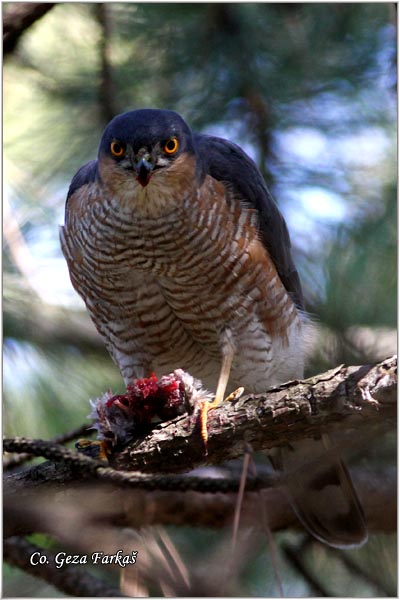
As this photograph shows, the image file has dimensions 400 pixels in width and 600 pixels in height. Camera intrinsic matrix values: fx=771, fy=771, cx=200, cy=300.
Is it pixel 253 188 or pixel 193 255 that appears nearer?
pixel 193 255

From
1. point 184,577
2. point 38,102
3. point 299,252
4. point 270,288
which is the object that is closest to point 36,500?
point 184,577

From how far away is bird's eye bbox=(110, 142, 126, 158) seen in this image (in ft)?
10.5

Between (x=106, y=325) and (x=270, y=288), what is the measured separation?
0.78 meters

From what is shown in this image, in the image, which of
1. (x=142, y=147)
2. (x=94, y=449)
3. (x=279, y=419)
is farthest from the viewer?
(x=142, y=147)

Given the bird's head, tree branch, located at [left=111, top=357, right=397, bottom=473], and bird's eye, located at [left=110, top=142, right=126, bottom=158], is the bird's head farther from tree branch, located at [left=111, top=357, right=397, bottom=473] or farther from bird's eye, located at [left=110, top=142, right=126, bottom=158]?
tree branch, located at [left=111, top=357, right=397, bottom=473]

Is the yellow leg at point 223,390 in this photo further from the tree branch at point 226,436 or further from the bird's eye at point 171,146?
the bird's eye at point 171,146

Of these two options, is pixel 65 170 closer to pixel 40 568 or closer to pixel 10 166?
pixel 10 166

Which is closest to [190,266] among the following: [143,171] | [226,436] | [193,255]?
[193,255]

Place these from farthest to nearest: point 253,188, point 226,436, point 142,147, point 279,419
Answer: point 253,188, point 142,147, point 226,436, point 279,419

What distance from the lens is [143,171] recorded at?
311 centimetres

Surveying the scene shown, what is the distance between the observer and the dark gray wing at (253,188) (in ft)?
11.8

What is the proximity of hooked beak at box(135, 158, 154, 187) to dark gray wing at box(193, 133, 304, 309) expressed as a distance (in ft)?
1.46

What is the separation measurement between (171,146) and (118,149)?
0.23 metres

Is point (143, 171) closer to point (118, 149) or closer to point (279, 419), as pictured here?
point (118, 149)
